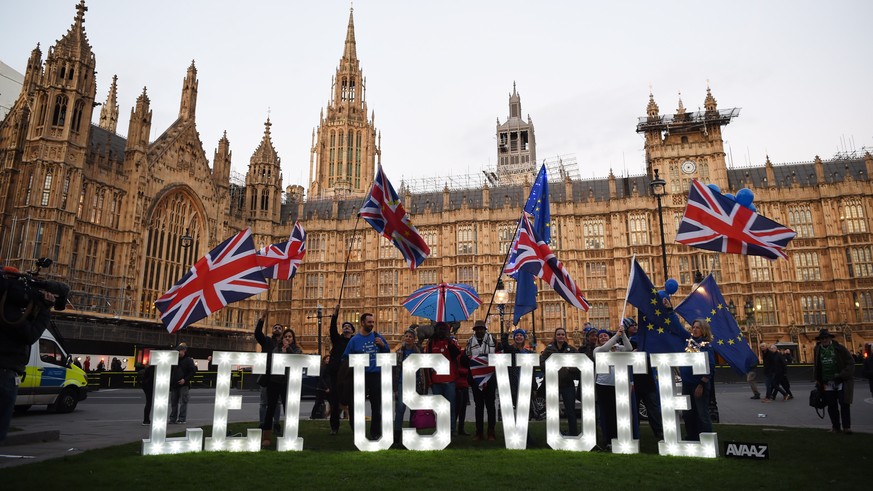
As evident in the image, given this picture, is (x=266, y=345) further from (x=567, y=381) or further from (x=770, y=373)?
(x=770, y=373)

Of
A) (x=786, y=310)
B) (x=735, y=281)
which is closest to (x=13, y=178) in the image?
(x=735, y=281)

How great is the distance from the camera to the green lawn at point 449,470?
6.14 metres

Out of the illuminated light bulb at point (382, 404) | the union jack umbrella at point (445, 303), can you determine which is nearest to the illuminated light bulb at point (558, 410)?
the illuminated light bulb at point (382, 404)

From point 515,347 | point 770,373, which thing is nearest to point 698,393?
point 515,347

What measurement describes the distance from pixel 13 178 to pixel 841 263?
5870cm

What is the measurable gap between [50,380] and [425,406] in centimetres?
1271

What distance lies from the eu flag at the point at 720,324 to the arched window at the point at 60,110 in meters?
39.1

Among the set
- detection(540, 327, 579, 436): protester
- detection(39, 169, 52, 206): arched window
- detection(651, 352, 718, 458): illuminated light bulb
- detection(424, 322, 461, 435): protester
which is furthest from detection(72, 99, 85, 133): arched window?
detection(651, 352, 718, 458): illuminated light bulb

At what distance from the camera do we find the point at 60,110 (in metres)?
36.6

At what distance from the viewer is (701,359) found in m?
8.10

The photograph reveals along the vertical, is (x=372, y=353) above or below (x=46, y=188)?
below

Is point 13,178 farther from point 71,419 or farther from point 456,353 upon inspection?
point 456,353

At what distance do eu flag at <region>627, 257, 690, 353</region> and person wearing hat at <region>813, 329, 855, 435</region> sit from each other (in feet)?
8.53

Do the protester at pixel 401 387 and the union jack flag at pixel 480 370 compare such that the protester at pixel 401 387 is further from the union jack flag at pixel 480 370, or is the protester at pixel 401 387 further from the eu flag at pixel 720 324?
the eu flag at pixel 720 324
